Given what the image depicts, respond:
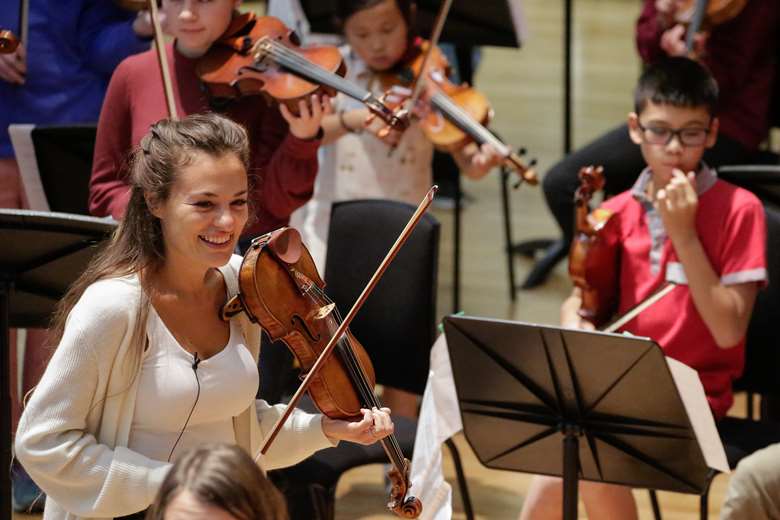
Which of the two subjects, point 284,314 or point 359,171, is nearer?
point 284,314

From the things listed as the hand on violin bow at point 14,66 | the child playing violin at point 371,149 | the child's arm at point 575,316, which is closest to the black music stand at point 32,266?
the hand on violin bow at point 14,66

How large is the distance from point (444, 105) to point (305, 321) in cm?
137

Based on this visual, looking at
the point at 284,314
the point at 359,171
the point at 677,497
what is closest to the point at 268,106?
the point at 359,171

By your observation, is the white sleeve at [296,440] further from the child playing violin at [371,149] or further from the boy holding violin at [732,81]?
the boy holding violin at [732,81]

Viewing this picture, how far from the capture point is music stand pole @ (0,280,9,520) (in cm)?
261

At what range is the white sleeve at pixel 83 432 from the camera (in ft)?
6.60

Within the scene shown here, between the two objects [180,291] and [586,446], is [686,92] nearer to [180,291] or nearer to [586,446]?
[586,446]

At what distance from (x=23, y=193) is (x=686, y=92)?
1570 mm

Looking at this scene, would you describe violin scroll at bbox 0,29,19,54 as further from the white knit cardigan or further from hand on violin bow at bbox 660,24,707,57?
hand on violin bow at bbox 660,24,707,57

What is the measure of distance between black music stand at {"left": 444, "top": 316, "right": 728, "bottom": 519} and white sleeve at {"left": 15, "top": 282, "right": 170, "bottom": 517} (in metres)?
0.67

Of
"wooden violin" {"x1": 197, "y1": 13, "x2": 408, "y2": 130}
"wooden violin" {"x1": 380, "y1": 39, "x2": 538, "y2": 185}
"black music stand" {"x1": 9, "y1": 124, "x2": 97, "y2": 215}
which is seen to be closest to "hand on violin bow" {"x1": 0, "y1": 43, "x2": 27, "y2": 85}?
"black music stand" {"x1": 9, "y1": 124, "x2": 97, "y2": 215}

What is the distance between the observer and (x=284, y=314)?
210cm

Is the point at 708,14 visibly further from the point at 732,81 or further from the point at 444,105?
the point at 444,105

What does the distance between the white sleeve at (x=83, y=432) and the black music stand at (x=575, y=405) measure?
0.67 metres
